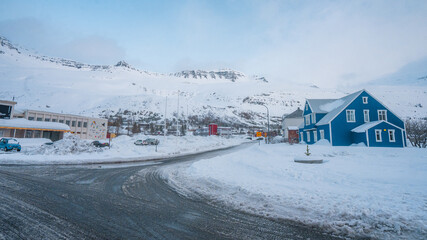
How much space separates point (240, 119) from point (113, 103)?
94.8 m

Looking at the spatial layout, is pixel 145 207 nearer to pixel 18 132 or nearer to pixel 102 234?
pixel 102 234

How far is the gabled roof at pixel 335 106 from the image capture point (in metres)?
27.8

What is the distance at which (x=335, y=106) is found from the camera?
105 feet

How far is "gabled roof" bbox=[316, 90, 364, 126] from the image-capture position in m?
27.8

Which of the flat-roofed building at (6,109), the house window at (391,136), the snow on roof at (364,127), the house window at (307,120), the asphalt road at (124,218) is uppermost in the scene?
the flat-roofed building at (6,109)

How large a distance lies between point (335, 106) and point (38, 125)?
6195 centimetres

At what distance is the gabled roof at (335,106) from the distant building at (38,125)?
35108mm

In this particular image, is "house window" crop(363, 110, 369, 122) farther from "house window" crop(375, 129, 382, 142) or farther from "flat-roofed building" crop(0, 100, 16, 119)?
"flat-roofed building" crop(0, 100, 16, 119)

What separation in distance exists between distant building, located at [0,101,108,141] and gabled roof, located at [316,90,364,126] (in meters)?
35.1

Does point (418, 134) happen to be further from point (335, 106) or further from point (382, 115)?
point (335, 106)

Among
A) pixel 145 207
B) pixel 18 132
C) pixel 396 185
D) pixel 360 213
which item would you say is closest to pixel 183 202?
pixel 145 207

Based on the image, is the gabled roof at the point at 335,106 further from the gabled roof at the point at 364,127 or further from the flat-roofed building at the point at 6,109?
the flat-roofed building at the point at 6,109

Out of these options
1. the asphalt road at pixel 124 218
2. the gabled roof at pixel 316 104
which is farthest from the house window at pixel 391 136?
the asphalt road at pixel 124 218

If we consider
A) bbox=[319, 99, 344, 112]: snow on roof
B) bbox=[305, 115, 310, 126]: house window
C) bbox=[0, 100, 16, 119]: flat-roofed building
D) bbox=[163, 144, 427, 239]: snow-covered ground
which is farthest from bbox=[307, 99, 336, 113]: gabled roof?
bbox=[0, 100, 16, 119]: flat-roofed building
